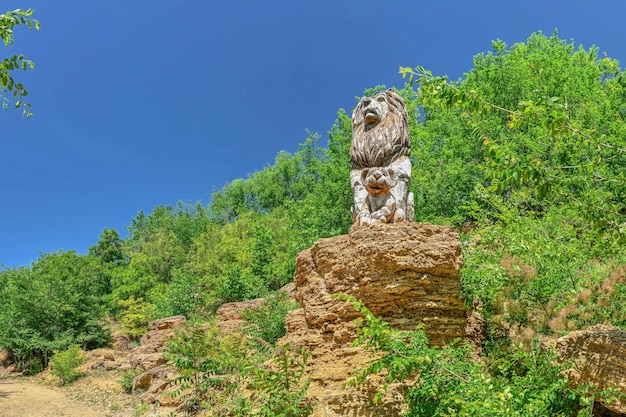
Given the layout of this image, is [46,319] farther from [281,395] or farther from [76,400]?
[281,395]

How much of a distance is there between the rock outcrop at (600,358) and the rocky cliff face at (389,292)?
1.19 m

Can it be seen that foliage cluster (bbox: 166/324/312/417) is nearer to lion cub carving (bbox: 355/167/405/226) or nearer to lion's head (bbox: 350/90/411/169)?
lion cub carving (bbox: 355/167/405/226)

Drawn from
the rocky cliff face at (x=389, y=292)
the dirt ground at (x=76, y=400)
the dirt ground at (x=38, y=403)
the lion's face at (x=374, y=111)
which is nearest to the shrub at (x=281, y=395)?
the rocky cliff face at (x=389, y=292)

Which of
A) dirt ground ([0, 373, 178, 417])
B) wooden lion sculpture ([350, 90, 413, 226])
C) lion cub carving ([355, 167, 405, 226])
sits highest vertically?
wooden lion sculpture ([350, 90, 413, 226])

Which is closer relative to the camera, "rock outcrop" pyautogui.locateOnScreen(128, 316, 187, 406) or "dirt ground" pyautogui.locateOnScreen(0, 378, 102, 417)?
"rock outcrop" pyautogui.locateOnScreen(128, 316, 187, 406)

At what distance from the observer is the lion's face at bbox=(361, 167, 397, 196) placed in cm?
564

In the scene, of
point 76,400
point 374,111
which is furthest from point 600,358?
point 76,400

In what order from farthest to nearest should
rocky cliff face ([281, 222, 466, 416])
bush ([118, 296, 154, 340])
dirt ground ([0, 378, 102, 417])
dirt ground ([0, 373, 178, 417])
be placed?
bush ([118, 296, 154, 340]) → dirt ground ([0, 378, 102, 417]) → dirt ground ([0, 373, 178, 417]) → rocky cliff face ([281, 222, 466, 416])

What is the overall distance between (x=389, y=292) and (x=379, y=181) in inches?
71.7

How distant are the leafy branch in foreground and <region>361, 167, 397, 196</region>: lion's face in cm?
242

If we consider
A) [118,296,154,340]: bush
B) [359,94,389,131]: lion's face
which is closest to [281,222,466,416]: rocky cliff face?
[359,94,389,131]: lion's face

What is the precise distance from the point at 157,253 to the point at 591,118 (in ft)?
91.3

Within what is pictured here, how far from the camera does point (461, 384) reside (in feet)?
10.4

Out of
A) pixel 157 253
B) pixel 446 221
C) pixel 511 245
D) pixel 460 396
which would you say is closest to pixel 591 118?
pixel 446 221
